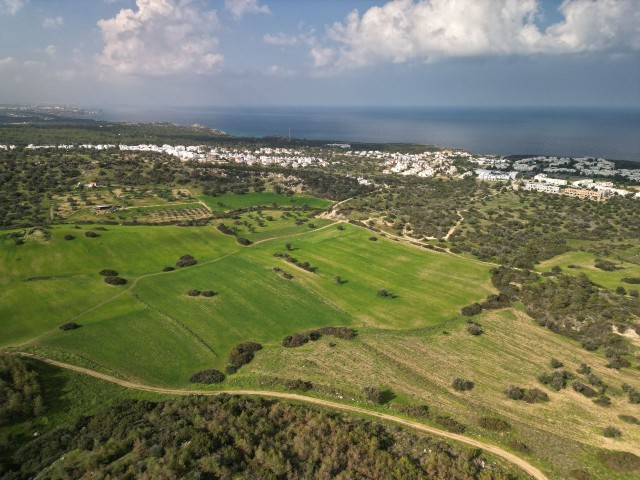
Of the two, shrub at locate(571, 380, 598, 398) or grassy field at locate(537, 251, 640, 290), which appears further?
grassy field at locate(537, 251, 640, 290)

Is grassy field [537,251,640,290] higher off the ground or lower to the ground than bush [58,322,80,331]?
higher

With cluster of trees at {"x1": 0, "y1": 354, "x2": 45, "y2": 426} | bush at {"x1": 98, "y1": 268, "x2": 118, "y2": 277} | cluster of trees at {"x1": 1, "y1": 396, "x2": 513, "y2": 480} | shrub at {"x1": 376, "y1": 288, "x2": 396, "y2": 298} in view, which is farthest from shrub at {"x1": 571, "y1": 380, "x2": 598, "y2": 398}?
bush at {"x1": 98, "y1": 268, "x2": 118, "y2": 277}

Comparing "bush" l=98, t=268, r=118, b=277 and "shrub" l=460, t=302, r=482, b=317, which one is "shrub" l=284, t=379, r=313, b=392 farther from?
"bush" l=98, t=268, r=118, b=277

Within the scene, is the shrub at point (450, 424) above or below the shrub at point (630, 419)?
above

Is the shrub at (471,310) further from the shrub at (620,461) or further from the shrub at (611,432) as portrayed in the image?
the shrub at (620,461)

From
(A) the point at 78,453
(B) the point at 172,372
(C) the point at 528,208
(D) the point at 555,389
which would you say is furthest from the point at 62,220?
(C) the point at 528,208

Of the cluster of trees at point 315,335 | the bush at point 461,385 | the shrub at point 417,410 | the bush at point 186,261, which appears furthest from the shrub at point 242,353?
the bush at point 186,261
